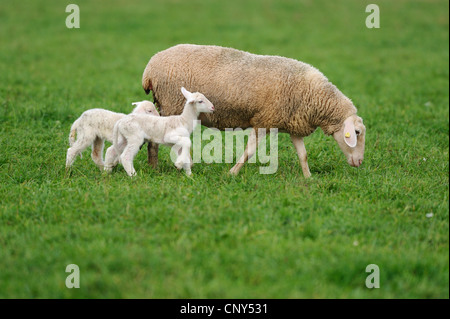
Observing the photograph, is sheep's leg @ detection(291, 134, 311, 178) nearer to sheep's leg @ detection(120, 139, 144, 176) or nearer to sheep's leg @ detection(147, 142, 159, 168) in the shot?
sheep's leg @ detection(147, 142, 159, 168)

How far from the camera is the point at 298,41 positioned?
15477 mm

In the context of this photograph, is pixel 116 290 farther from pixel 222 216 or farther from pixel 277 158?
pixel 277 158

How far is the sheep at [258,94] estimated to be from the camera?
6156mm

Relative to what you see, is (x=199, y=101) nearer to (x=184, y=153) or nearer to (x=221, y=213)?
(x=184, y=153)

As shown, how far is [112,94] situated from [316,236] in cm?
625

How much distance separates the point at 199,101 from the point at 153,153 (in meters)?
0.97

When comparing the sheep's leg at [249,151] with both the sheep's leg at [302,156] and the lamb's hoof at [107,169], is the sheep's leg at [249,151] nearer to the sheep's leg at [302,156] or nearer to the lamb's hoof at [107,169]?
the sheep's leg at [302,156]

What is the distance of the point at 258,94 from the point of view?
6.14 m

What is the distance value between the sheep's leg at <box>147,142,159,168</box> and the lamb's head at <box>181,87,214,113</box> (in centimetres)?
80

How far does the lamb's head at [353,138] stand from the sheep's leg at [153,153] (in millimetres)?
2120

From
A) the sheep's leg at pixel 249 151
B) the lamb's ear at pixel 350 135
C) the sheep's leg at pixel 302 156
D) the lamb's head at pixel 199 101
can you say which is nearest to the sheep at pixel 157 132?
the lamb's head at pixel 199 101

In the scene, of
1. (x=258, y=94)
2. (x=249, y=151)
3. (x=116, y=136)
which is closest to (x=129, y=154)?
(x=116, y=136)
